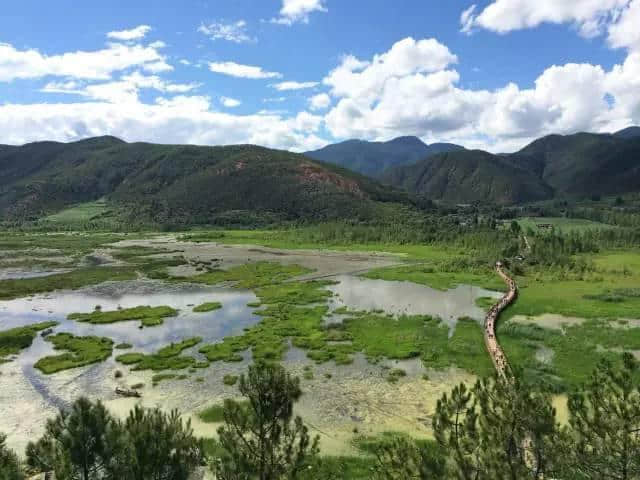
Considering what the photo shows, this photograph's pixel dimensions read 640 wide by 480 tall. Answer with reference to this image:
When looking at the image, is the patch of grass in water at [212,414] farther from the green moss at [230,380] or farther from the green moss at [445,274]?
the green moss at [445,274]

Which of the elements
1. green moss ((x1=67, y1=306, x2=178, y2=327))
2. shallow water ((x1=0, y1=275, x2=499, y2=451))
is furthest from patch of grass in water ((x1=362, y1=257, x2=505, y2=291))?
green moss ((x1=67, y1=306, x2=178, y2=327))

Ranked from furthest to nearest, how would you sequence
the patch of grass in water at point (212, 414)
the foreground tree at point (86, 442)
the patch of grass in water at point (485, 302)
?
the patch of grass in water at point (485, 302), the patch of grass in water at point (212, 414), the foreground tree at point (86, 442)

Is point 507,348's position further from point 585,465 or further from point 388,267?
point 388,267

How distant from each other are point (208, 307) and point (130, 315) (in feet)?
34.8

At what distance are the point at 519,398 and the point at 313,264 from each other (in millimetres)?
97576

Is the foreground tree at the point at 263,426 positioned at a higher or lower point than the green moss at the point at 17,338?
higher

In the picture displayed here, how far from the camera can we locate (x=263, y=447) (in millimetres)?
15266

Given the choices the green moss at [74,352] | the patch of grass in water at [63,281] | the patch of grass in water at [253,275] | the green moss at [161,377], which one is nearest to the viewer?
the green moss at [161,377]

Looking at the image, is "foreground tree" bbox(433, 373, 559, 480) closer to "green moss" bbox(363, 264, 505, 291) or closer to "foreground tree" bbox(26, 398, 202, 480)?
"foreground tree" bbox(26, 398, 202, 480)

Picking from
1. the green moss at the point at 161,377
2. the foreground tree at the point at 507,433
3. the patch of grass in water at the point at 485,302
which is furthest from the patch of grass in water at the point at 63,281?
the foreground tree at the point at 507,433

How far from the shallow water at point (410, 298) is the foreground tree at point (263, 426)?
4262cm

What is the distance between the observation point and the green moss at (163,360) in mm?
41875

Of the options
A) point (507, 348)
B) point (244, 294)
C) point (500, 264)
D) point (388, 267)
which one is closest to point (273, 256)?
point (388, 267)

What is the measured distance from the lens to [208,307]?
2628 inches
